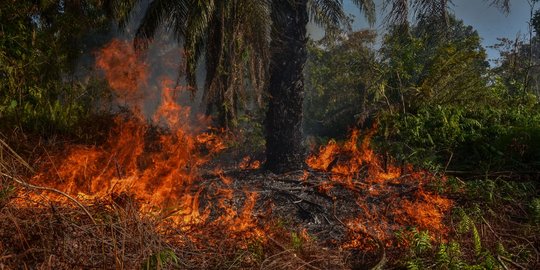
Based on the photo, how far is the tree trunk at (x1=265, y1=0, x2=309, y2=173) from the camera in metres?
8.29

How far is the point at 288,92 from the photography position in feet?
27.6

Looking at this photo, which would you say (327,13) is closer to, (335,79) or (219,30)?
(219,30)

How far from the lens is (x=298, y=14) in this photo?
8.30m

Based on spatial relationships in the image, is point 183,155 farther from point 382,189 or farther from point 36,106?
point 382,189

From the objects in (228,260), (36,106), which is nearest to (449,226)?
(228,260)

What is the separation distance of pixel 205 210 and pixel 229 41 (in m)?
2.81

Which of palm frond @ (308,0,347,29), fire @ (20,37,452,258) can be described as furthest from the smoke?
palm frond @ (308,0,347,29)

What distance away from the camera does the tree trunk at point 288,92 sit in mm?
8289

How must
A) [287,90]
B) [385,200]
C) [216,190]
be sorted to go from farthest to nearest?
[287,90]
[216,190]
[385,200]

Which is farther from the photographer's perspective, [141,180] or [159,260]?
[141,180]

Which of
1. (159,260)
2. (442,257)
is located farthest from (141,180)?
(442,257)

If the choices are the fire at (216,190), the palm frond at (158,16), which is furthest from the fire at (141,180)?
the palm frond at (158,16)

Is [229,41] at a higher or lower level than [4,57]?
higher

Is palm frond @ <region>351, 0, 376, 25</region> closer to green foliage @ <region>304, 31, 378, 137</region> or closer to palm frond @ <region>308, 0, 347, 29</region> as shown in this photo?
palm frond @ <region>308, 0, 347, 29</region>
